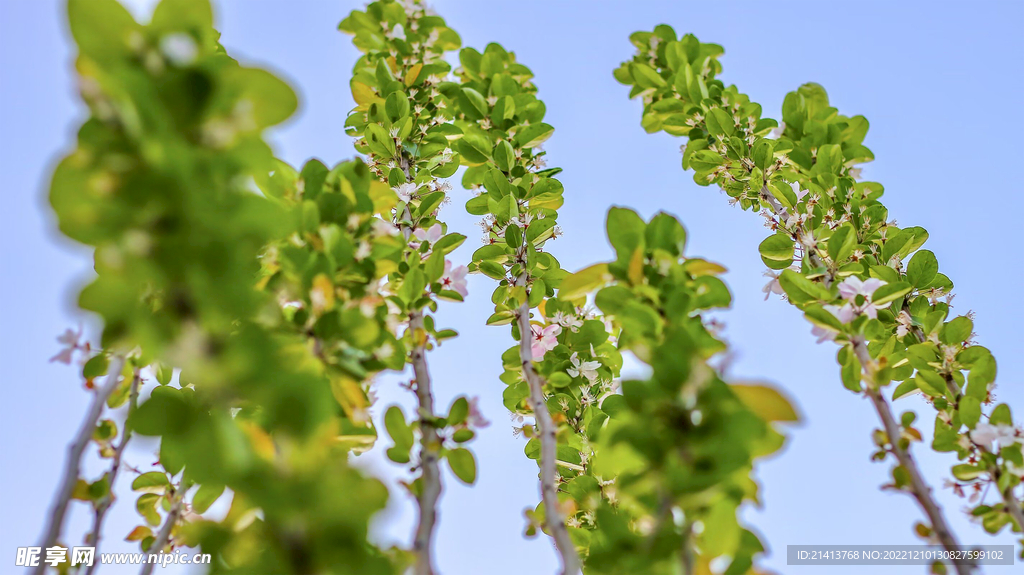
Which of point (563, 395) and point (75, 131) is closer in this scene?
point (75, 131)

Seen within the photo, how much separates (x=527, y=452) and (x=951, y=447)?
2.48 ft

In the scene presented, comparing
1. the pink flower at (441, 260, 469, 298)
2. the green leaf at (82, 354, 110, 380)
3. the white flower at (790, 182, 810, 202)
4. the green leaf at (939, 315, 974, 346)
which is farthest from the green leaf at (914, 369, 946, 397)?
the green leaf at (82, 354, 110, 380)

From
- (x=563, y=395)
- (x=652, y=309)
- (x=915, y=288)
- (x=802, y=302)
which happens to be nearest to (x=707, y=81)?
(x=915, y=288)

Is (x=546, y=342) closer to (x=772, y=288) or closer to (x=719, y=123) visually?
(x=772, y=288)

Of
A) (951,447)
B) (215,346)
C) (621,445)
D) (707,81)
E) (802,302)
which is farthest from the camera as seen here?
(707,81)

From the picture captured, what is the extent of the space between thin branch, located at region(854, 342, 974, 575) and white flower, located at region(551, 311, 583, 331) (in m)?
0.58

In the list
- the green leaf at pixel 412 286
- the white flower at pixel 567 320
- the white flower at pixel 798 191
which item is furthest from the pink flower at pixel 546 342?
the white flower at pixel 798 191

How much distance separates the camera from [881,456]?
86 cm

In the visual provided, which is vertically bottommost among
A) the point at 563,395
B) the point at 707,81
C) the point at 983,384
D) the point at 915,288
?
the point at 983,384

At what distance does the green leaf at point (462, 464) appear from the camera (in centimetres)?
84

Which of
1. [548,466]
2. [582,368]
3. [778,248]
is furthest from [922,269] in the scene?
[548,466]

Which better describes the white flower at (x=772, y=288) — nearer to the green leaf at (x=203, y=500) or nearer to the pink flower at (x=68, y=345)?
the green leaf at (x=203, y=500)

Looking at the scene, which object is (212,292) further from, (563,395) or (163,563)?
(563,395)

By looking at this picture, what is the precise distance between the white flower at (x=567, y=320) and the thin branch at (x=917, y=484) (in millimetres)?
576
